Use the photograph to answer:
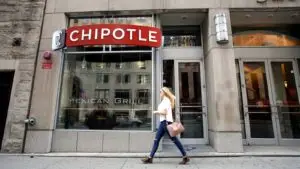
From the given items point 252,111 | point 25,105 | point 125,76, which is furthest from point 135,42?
point 252,111

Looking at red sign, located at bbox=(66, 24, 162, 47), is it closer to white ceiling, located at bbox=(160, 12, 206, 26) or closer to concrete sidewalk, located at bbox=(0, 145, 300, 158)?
white ceiling, located at bbox=(160, 12, 206, 26)

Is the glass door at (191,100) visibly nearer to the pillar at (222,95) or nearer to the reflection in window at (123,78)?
the pillar at (222,95)

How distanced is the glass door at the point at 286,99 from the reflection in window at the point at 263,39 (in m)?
0.85

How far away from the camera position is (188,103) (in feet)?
27.1

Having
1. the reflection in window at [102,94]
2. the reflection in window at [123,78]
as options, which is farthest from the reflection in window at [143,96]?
the reflection in window at [102,94]

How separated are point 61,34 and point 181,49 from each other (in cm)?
463

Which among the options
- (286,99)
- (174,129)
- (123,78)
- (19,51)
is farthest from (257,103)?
(19,51)

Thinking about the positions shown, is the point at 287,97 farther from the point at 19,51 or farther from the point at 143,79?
the point at 19,51

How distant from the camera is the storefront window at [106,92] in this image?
732 centimetres

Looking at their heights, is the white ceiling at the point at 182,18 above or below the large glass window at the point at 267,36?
above

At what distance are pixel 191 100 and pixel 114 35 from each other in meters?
3.83

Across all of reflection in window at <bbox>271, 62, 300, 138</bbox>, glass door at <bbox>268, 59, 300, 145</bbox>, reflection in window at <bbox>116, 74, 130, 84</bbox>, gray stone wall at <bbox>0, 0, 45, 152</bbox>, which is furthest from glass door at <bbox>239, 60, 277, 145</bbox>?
gray stone wall at <bbox>0, 0, 45, 152</bbox>

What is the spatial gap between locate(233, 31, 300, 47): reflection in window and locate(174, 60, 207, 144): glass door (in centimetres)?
210

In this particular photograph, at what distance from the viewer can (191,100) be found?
8.27 metres
